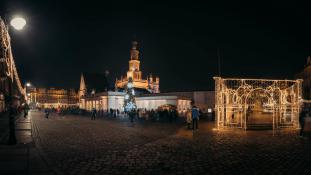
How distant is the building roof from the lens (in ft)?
459

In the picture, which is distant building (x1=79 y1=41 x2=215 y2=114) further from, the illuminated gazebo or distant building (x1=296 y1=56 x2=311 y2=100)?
distant building (x1=296 y1=56 x2=311 y2=100)

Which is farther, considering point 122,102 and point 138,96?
point 122,102

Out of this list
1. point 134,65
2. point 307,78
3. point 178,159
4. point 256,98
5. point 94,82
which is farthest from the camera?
point 94,82

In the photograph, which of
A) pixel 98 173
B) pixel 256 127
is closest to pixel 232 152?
pixel 98 173

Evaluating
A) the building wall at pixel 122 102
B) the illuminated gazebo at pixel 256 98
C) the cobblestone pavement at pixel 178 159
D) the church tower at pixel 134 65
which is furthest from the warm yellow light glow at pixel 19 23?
the church tower at pixel 134 65

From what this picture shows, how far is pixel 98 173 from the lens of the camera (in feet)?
27.4

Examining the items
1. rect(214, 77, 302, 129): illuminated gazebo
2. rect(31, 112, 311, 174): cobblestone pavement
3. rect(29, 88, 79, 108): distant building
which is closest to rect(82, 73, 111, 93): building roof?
rect(29, 88, 79, 108): distant building

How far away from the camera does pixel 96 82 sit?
14325cm

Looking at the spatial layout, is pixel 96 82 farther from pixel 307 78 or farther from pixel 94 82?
pixel 307 78

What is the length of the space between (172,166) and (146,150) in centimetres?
342

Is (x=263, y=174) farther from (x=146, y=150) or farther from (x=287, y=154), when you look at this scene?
(x=146, y=150)

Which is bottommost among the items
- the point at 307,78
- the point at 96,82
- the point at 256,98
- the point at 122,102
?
the point at 122,102

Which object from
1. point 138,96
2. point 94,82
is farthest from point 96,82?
point 138,96

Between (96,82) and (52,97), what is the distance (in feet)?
187
